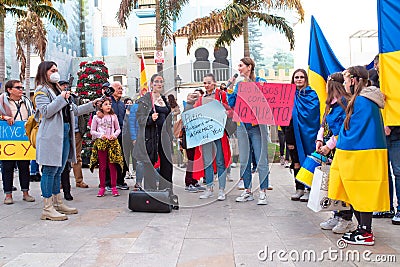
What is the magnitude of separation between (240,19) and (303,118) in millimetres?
9023

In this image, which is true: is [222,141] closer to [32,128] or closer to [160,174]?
[160,174]

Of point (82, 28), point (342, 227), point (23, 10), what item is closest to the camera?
point (342, 227)

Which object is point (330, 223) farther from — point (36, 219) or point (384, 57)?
point (36, 219)

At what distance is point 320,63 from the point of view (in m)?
6.14

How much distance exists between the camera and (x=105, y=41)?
143ft

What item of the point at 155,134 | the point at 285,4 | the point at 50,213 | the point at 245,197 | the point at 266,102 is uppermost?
the point at 285,4

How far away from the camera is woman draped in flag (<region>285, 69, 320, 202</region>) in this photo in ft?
19.4

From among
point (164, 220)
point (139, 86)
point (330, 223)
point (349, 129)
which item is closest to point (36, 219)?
point (164, 220)

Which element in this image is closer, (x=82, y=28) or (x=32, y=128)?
(x=32, y=128)

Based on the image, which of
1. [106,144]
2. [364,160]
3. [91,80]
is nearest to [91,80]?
[91,80]

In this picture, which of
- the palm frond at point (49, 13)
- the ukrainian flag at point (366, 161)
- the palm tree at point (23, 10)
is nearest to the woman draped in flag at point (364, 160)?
the ukrainian flag at point (366, 161)

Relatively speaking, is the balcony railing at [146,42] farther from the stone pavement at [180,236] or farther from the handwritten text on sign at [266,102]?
the handwritten text on sign at [266,102]

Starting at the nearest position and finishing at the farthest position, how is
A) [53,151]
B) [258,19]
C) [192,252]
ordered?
1. [192,252]
2. [53,151]
3. [258,19]

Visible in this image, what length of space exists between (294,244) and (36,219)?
3152mm
